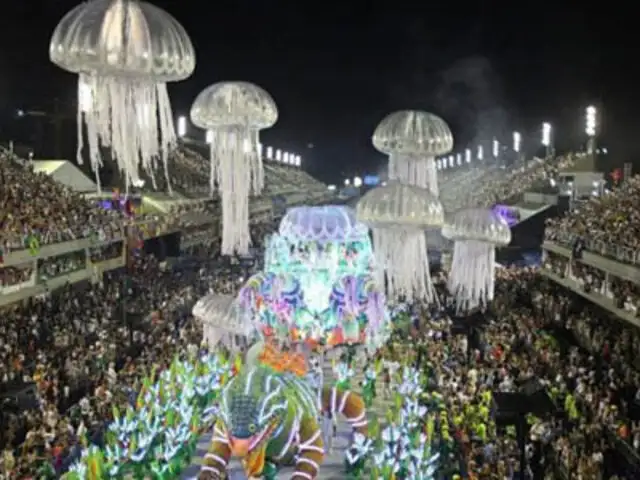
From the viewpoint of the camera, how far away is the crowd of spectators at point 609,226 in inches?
1040

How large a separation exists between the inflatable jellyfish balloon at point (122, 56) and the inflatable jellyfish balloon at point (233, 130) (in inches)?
Answer: 326

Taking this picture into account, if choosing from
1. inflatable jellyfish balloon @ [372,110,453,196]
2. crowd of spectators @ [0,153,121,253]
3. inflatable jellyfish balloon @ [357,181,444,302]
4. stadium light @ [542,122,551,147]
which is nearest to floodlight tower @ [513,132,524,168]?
stadium light @ [542,122,551,147]

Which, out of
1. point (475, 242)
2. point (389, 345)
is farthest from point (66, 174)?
point (475, 242)

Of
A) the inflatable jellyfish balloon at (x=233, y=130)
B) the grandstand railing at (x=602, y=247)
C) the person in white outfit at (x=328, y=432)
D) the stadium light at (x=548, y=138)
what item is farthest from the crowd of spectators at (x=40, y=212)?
the stadium light at (x=548, y=138)

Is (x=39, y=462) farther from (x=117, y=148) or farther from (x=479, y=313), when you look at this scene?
Answer: (x=479, y=313)

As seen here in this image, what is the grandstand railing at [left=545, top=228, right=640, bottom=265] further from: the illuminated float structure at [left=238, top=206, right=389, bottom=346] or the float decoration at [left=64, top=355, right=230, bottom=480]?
the float decoration at [left=64, top=355, right=230, bottom=480]

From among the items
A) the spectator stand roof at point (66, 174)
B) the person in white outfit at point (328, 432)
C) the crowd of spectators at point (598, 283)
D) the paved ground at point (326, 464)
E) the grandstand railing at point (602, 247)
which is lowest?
the paved ground at point (326, 464)

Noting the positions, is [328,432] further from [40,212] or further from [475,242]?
[40,212]

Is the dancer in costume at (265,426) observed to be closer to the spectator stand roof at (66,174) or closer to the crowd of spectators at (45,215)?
the crowd of spectators at (45,215)

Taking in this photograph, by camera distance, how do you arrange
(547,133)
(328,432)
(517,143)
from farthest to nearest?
(517,143), (547,133), (328,432)

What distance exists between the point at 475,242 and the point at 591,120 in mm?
33772

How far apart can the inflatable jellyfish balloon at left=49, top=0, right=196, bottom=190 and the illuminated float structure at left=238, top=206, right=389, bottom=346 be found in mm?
8692

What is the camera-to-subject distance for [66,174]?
4225 cm

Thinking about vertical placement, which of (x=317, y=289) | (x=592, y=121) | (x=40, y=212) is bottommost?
(x=317, y=289)
